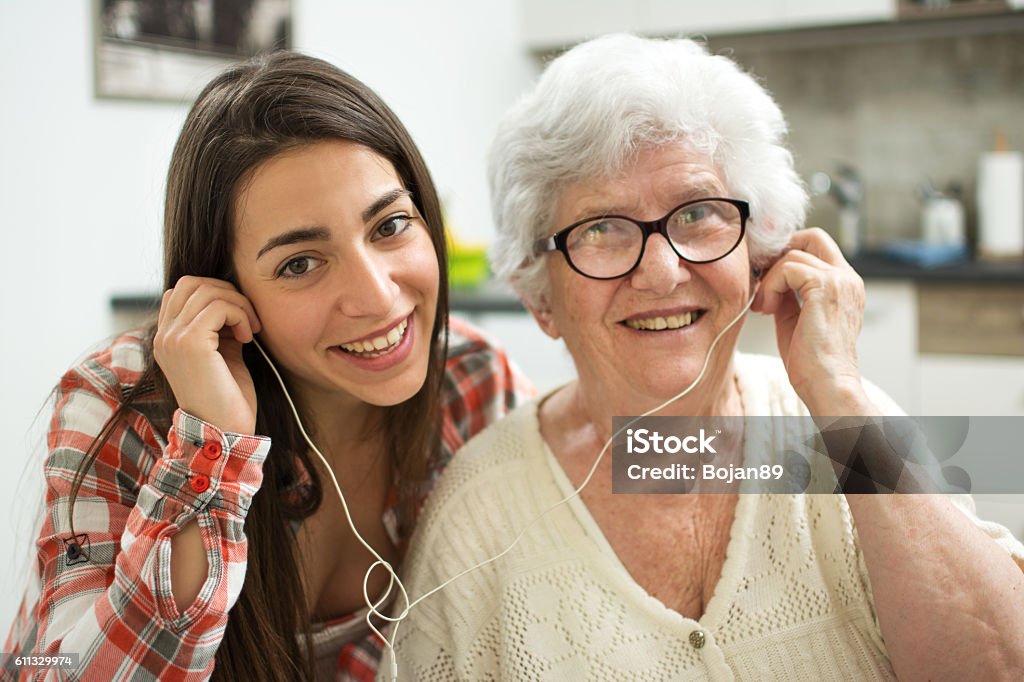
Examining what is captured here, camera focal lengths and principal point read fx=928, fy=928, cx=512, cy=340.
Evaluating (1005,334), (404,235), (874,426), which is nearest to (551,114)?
(404,235)

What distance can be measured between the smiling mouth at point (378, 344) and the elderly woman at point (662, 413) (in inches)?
8.5

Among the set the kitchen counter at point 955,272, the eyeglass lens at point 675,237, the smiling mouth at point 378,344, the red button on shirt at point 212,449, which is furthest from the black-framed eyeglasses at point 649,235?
the kitchen counter at point 955,272

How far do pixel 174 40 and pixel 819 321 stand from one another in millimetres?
2023

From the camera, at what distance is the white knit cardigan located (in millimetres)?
1104

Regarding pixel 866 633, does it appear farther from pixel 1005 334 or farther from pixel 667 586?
pixel 1005 334

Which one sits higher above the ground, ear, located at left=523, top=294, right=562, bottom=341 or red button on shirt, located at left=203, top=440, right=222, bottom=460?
ear, located at left=523, top=294, right=562, bottom=341

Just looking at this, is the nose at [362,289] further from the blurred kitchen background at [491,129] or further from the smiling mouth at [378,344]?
the blurred kitchen background at [491,129]

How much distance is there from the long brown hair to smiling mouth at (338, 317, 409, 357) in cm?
15

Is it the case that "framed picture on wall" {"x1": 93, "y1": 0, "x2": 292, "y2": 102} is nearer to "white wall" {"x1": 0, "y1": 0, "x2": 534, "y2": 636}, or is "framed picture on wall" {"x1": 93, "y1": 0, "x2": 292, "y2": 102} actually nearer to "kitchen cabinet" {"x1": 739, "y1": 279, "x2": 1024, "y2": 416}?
"white wall" {"x1": 0, "y1": 0, "x2": 534, "y2": 636}

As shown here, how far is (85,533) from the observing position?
1.12 m

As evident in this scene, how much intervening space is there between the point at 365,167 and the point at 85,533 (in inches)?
22.0

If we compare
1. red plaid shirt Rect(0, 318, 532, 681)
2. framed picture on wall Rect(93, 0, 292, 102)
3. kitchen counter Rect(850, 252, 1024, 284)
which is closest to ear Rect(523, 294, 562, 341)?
red plaid shirt Rect(0, 318, 532, 681)

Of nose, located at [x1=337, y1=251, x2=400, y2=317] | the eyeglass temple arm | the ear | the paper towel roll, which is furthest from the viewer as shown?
the paper towel roll

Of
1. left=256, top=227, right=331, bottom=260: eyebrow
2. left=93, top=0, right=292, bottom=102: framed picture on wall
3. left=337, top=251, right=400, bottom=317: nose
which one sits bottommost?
left=337, top=251, right=400, bottom=317: nose
